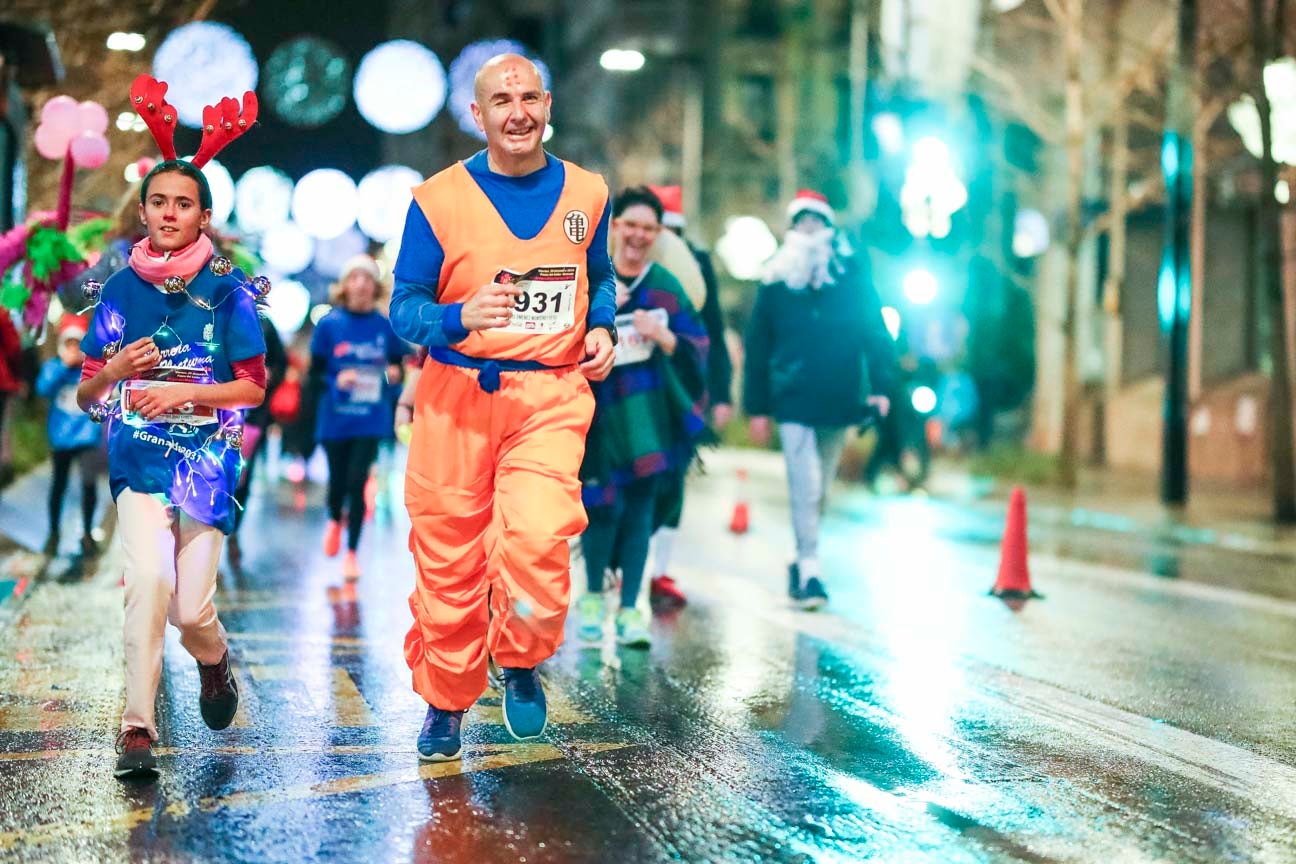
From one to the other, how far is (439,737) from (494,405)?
1.05 m

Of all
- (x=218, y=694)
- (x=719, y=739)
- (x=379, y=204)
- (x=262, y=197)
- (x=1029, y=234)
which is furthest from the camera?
(x=1029, y=234)

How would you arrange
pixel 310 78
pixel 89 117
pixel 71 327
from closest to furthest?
pixel 89 117
pixel 71 327
pixel 310 78

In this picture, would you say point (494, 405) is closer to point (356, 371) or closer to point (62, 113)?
point (356, 371)

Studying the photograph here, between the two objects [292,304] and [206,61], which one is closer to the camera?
[206,61]

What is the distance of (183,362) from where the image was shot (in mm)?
5574

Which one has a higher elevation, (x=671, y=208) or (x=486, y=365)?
(x=671, y=208)

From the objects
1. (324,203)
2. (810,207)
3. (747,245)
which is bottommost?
(810,207)

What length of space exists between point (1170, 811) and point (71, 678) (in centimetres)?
435

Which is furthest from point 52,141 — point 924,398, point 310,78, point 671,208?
point 924,398

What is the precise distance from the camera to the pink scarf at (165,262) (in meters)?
5.57

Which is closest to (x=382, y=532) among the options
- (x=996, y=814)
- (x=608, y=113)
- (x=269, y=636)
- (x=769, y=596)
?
(x=769, y=596)

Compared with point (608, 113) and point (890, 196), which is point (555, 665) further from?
point (608, 113)

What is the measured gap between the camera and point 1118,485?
2423 cm

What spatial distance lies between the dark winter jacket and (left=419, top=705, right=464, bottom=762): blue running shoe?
4.63 m
